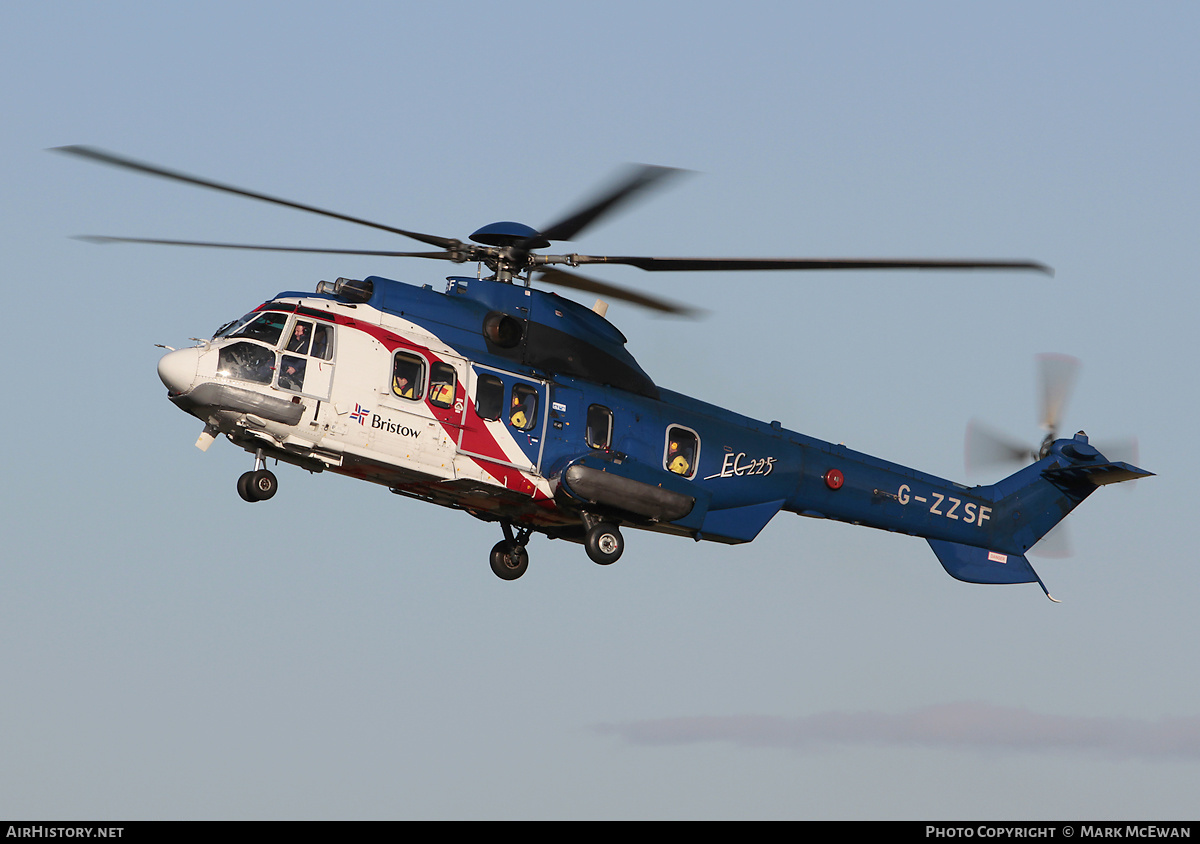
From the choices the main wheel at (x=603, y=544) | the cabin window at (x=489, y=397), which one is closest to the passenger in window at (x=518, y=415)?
the cabin window at (x=489, y=397)

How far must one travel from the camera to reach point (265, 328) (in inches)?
883

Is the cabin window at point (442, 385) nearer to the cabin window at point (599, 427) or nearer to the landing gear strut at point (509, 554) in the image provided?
the cabin window at point (599, 427)

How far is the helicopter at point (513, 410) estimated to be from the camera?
22.1 meters

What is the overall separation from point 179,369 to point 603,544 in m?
7.01

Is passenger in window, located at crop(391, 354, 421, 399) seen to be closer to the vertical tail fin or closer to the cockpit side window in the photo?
the cockpit side window

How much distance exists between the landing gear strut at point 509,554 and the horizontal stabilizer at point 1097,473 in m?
10.9

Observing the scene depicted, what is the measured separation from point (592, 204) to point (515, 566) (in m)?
7.26

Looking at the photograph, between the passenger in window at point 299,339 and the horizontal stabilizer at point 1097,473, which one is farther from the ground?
the horizontal stabilizer at point 1097,473

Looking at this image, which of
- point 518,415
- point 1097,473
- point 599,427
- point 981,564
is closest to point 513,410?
point 518,415

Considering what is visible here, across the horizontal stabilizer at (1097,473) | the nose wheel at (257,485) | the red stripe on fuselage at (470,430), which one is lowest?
the nose wheel at (257,485)

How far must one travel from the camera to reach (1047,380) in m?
29.8

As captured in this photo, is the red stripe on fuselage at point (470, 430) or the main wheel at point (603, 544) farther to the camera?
the main wheel at point (603, 544)
